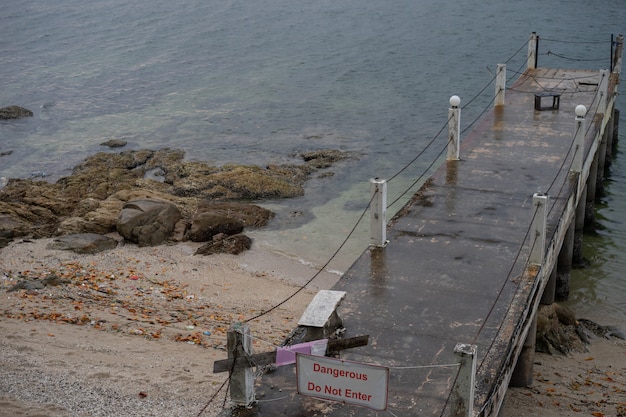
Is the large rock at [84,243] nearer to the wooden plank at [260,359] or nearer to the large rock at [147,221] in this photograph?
the large rock at [147,221]

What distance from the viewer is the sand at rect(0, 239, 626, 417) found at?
39.1 feet

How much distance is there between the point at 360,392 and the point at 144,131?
87.2 feet

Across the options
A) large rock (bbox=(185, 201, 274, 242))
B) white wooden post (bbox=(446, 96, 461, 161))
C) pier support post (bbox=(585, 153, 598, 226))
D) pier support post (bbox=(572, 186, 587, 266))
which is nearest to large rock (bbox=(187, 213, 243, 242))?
large rock (bbox=(185, 201, 274, 242))

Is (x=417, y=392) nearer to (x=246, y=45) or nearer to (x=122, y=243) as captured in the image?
(x=122, y=243)

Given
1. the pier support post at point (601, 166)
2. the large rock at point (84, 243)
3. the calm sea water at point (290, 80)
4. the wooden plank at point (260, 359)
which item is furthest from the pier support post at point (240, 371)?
the pier support post at point (601, 166)

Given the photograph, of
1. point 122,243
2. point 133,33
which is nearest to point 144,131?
point 122,243

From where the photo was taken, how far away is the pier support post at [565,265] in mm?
17875

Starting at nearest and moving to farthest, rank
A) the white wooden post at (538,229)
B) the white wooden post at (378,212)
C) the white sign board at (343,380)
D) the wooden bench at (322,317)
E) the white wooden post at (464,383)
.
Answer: the white wooden post at (464,383) < the white sign board at (343,380) < the wooden bench at (322,317) < the white wooden post at (538,229) < the white wooden post at (378,212)

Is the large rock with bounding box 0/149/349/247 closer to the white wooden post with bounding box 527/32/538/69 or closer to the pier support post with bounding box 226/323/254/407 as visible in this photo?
the white wooden post with bounding box 527/32/538/69

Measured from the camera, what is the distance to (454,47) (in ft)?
150

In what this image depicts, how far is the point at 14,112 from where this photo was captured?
122 ft

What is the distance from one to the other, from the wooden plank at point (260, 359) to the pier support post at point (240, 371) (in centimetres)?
5

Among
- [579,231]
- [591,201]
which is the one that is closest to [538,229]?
[579,231]

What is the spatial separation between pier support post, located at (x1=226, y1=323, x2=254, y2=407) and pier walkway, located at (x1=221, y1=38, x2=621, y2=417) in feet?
0.45
